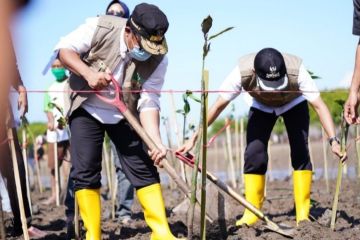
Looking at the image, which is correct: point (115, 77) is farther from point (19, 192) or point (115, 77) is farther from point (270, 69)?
point (270, 69)

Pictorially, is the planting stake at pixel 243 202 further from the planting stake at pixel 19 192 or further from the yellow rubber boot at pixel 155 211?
the planting stake at pixel 19 192

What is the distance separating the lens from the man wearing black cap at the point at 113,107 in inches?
156

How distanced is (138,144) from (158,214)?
0.48m

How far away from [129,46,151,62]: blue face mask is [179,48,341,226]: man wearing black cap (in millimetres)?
876

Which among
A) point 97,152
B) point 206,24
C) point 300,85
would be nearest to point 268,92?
point 300,85

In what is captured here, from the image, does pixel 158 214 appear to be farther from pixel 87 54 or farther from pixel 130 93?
pixel 87 54

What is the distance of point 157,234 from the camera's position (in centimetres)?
406

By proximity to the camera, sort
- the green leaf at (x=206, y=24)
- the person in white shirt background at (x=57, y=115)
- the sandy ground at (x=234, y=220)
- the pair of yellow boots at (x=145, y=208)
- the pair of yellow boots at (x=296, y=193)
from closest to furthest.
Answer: the green leaf at (x=206, y=24), the pair of yellow boots at (x=145, y=208), the sandy ground at (x=234, y=220), the pair of yellow boots at (x=296, y=193), the person in white shirt background at (x=57, y=115)

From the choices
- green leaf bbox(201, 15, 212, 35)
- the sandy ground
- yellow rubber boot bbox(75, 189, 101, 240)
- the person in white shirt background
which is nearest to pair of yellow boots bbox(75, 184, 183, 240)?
yellow rubber boot bbox(75, 189, 101, 240)

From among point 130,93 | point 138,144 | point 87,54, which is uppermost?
point 87,54

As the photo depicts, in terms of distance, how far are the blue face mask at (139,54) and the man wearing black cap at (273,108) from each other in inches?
34.5

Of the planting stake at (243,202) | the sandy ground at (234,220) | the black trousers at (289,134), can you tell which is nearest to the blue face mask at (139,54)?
the planting stake at (243,202)

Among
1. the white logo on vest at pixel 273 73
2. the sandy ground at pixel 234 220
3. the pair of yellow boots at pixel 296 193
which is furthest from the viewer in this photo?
the pair of yellow boots at pixel 296 193

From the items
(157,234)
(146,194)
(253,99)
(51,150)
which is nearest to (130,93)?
(146,194)
